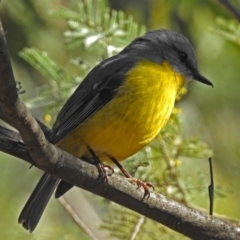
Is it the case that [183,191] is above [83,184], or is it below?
below

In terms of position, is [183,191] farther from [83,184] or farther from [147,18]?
[147,18]

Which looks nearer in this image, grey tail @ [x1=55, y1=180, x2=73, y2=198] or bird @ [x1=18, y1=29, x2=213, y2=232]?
bird @ [x1=18, y1=29, x2=213, y2=232]

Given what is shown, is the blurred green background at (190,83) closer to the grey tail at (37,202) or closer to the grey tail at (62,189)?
the grey tail at (37,202)

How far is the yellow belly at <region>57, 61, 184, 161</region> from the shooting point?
190 inches

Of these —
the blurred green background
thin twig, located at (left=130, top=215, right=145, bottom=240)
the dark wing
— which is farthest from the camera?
the blurred green background

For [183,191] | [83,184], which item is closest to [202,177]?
[183,191]

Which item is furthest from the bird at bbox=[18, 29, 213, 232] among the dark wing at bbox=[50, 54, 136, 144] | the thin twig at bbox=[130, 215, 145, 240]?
the thin twig at bbox=[130, 215, 145, 240]

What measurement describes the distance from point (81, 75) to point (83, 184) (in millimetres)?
2339

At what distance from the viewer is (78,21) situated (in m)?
6.22

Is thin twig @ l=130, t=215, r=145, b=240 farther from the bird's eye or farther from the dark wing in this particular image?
the bird's eye

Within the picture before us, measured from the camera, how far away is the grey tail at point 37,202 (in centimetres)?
515

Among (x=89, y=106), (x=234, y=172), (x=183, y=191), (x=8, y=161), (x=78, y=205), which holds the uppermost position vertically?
(x=89, y=106)

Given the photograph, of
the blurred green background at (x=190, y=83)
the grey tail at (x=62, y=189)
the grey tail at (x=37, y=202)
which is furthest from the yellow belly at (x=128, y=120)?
the blurred green background at (x=190, y=83)

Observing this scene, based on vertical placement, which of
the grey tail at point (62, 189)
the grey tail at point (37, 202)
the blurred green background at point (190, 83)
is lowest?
the blurred green background at point (190, 83)
